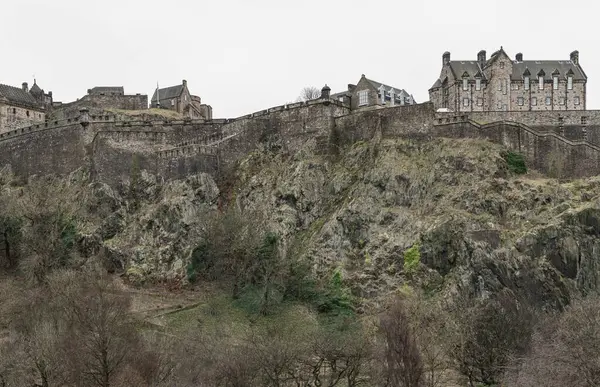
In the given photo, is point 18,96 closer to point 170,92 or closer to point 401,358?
point 170,92

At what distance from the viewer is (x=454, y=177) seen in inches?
2131

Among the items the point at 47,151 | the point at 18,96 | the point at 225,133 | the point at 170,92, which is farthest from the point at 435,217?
the point at 18,96

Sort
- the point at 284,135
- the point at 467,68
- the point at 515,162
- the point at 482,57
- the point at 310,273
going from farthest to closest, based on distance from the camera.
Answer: the point at 482,57
the point at 467,68
the point at 284,135
the point at 515,162
the point at 310,273

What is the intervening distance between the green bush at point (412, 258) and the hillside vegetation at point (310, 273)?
3.9 inches

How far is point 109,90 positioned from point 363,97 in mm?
31413

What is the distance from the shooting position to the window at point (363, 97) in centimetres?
6631

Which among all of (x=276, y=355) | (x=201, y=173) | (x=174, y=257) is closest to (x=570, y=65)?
(x=201, y=173)

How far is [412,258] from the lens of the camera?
170 feet

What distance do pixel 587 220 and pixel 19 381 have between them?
3687cm

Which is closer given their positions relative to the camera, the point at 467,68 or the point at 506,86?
the point at 506,86

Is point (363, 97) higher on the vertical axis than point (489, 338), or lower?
higher

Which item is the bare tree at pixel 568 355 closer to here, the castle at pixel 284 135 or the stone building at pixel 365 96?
the castle at pixel 284 135

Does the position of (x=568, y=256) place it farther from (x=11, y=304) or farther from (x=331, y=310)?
(x=11, y=304)

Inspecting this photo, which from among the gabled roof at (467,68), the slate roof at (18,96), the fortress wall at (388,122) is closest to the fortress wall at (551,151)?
the fortress wall at (388,122)
